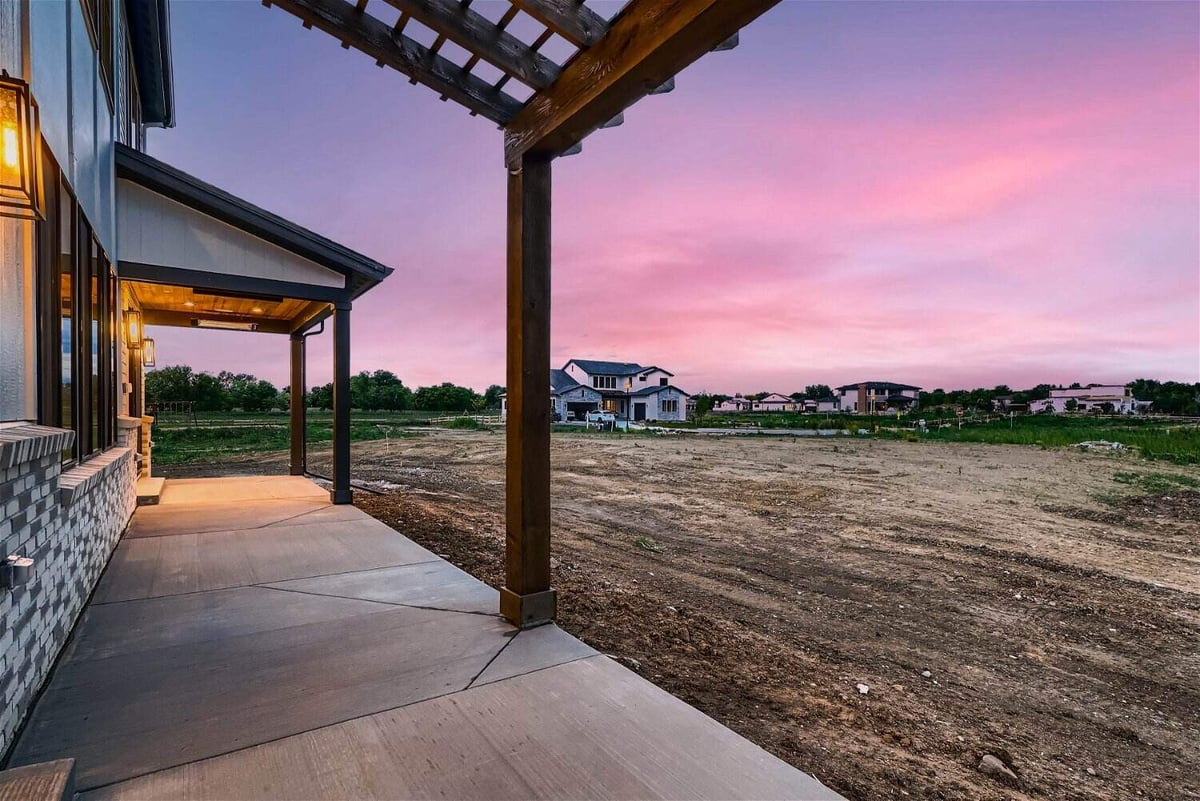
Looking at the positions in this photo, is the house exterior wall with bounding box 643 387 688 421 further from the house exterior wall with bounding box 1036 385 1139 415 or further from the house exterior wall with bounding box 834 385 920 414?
the house exterior wall with bounding box 1036 385 1139 415

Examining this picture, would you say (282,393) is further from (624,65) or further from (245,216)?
(624,65)

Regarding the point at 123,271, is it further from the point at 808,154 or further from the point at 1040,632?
the point at 808,154

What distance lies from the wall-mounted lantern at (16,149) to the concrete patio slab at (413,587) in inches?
109

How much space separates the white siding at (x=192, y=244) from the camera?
5.88m

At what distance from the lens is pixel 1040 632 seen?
4082mm

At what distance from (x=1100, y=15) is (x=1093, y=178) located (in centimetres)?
596

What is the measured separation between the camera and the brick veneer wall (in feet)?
6.30

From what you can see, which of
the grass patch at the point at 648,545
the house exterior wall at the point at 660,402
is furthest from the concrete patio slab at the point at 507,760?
the house exterior wall at the point at 660,402

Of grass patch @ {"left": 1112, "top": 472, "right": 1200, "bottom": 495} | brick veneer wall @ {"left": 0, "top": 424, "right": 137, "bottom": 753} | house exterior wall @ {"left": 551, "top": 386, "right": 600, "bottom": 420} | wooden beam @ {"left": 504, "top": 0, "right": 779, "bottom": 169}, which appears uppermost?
wooden beam @ {"left": 504, "top": 0, "right": 779, "bottom": 169}

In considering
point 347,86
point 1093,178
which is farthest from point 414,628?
point 1093,178

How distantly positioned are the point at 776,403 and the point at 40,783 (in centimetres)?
10195

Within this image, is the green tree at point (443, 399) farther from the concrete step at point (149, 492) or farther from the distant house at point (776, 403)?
the distant house at point (776, 403)

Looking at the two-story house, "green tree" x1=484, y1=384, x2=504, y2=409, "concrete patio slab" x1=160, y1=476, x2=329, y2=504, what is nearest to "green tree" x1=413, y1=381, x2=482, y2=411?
"green tree" x1=484, y1=384, x2=504, y2=409

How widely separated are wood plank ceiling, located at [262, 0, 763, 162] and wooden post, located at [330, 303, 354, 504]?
470 centimetres
